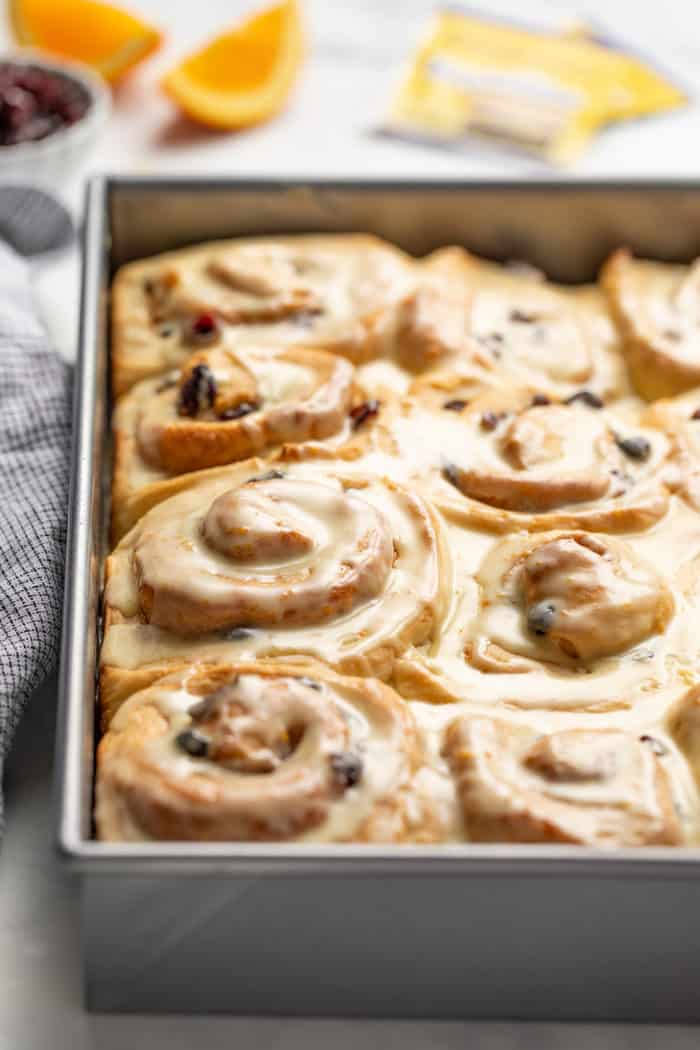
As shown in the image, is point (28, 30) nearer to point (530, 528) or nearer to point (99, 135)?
point (99, 135)

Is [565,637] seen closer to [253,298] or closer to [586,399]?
[586,399]

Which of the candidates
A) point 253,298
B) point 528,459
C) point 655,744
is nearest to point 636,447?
point 528,459

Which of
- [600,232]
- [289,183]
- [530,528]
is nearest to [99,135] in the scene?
[289,183]

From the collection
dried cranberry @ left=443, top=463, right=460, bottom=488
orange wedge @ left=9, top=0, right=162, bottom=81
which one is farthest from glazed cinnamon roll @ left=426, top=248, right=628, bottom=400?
orange wedge @ left=9, top=0, right=162, bottom=81

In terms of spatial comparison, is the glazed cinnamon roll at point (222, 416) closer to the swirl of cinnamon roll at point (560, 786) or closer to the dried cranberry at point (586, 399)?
the dried cranberry at point (586, 399)

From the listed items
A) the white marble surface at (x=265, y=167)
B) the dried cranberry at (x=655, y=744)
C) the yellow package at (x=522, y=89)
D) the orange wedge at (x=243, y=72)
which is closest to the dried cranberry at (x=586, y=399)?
the white marble surface at (x=265, y=167)
